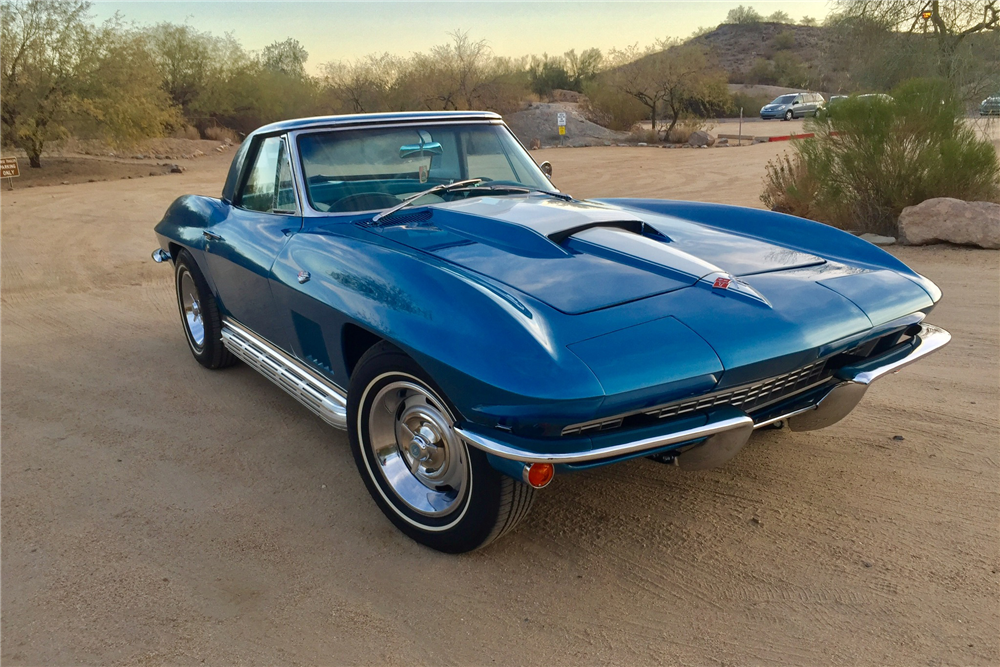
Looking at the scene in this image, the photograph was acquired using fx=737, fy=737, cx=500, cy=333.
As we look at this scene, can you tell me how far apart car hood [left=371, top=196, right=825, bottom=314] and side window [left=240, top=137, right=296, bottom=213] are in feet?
2.35

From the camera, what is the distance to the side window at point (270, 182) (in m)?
3.68

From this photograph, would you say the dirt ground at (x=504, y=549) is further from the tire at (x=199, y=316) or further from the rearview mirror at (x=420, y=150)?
the rearview mirror at (x=420, y=150)

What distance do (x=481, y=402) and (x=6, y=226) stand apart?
12.1 metres

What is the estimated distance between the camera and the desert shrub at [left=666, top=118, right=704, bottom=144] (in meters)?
25.7

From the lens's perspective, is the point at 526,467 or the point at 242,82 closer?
the point at 526,467

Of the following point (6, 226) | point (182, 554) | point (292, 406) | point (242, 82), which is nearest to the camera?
point (182, 554)

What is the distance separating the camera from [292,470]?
337cm

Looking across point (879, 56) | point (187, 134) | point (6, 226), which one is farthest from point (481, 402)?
point (187, 134)

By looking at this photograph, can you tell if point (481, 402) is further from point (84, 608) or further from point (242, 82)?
point (242, 82)

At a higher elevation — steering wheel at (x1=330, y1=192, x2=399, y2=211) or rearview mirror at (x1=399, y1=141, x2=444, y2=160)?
rearview mirror at (x1=399, y1=141, x2=444, y2=160)

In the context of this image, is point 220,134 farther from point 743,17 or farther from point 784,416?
point 743,17

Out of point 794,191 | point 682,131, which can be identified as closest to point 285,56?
point 682,131

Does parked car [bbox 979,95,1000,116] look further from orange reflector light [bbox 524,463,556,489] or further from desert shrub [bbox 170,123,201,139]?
desert shrub [bbox 170,123,201,139]

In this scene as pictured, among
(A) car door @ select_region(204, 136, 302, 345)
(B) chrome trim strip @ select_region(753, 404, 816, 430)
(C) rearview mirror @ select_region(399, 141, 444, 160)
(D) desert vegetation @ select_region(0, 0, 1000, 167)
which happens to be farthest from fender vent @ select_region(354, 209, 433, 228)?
(D) desert vegetation @ select_region(0, 0, 1000, 167)
